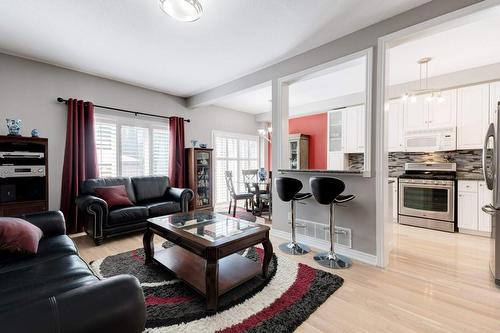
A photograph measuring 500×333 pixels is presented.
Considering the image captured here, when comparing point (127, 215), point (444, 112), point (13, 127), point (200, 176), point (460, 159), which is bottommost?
point (127, 215)

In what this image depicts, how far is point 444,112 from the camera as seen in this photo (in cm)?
390

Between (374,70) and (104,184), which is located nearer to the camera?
(374,70)

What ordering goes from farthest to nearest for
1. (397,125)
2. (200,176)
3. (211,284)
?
1. (200,176)
2. (397,125)
3. (211,284)

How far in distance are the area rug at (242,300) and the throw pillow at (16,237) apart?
764mm

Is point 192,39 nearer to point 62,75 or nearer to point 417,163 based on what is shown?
point 62,75

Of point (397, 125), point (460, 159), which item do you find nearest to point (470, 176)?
point (460, 159)

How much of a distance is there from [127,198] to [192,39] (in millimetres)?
2576

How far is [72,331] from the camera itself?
756 millimetres

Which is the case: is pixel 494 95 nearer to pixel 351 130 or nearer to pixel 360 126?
pixel 360 126

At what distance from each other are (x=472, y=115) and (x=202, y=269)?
4617 millimetres

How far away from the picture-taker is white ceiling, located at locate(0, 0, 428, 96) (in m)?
2.25

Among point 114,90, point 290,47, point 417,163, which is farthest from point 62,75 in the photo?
point 417,163

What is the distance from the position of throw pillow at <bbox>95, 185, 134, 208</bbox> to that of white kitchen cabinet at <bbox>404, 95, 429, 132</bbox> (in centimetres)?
512

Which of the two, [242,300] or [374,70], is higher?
[374,70]
